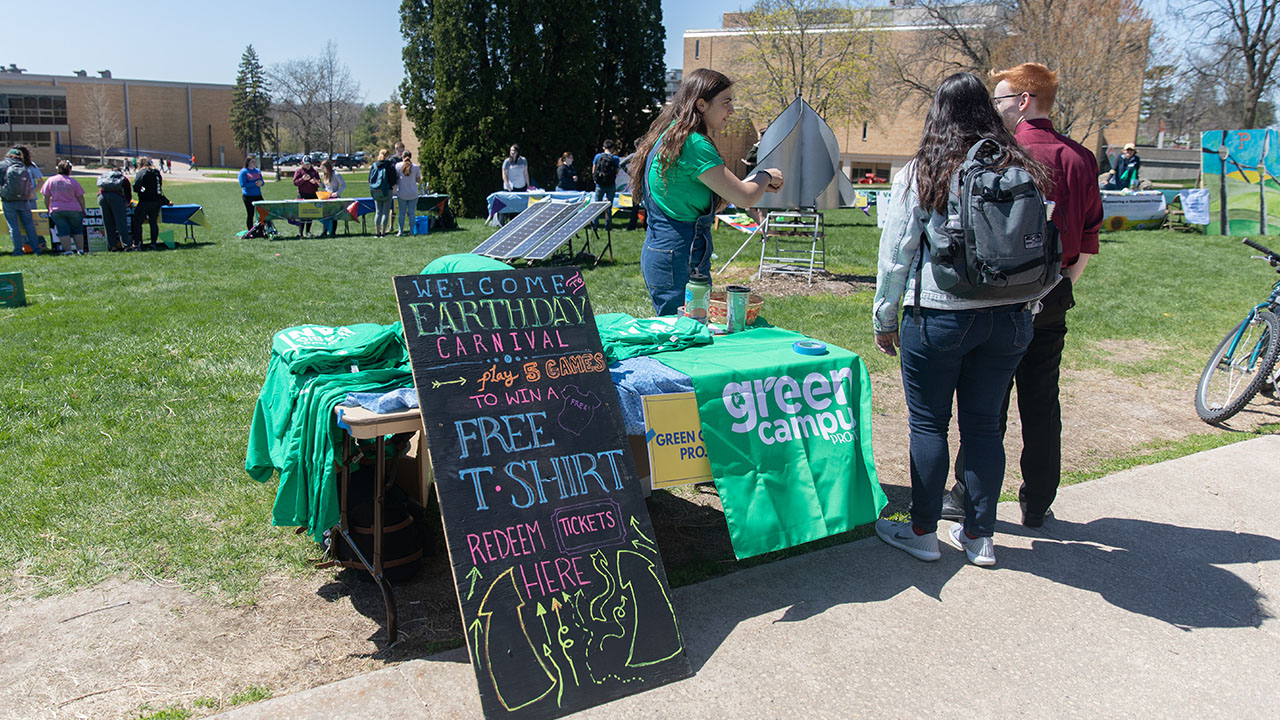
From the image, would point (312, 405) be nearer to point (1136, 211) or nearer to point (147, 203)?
point (147, 203)

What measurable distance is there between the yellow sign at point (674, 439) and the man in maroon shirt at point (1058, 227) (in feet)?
4.08

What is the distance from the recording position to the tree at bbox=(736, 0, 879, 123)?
36.0 meters

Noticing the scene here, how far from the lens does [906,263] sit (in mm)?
3199

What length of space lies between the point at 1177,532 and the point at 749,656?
8.25 feet

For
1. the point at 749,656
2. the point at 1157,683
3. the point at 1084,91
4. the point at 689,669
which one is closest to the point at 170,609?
the point at 689,669

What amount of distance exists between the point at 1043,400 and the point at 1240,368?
3.39 metres

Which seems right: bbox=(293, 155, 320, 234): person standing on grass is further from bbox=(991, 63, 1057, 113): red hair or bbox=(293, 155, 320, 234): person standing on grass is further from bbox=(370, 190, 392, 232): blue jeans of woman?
bbox=(991, 63, 1057, 113): red hair

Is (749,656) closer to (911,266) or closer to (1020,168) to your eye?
(911,266)

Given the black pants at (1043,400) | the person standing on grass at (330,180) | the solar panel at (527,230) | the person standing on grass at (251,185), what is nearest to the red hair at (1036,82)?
the black pants at (1043,400)

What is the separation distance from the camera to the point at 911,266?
321 centimetres

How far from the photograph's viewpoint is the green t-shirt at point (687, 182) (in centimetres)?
371

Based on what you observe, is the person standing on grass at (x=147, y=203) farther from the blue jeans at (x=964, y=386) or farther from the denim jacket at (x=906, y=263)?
the blue jeans at (x=964, y=386)

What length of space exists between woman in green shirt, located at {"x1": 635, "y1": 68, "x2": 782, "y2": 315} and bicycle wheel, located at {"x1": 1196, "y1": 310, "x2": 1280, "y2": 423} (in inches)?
159

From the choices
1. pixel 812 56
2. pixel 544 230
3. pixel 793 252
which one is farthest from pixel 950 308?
pixel 812 56
